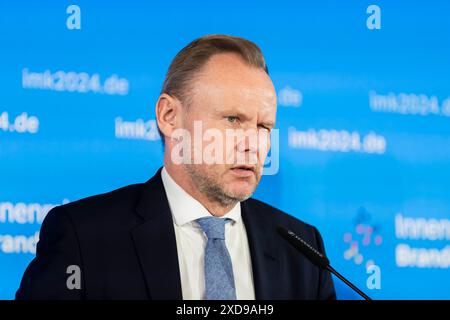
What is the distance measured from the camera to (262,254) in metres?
2.38

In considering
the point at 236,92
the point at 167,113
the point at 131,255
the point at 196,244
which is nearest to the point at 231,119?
the point at 236,92

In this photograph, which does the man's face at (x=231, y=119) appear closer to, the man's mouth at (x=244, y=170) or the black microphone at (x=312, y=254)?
the man's mouth at (x=244, y=170)

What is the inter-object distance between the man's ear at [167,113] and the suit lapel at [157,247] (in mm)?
227

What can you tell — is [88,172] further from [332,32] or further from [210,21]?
[332,32]

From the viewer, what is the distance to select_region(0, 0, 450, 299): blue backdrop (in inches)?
106

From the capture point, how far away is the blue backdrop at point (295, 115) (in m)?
2.70

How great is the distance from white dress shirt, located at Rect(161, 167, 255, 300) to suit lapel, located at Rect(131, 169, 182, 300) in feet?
0.17

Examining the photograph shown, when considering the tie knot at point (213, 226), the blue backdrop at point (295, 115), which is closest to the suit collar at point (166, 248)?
the tie knot at point (213, 226)

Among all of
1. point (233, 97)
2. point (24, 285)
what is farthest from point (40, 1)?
point (24, 285)

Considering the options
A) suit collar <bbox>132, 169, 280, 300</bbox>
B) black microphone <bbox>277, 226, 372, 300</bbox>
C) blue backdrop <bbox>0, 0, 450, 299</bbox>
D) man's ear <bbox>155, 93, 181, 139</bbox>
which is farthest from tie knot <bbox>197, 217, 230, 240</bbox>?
blue backdrop <bbox>0, 0, 450, 299</bbox>

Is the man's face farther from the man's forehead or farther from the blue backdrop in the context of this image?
the blue backdrop
